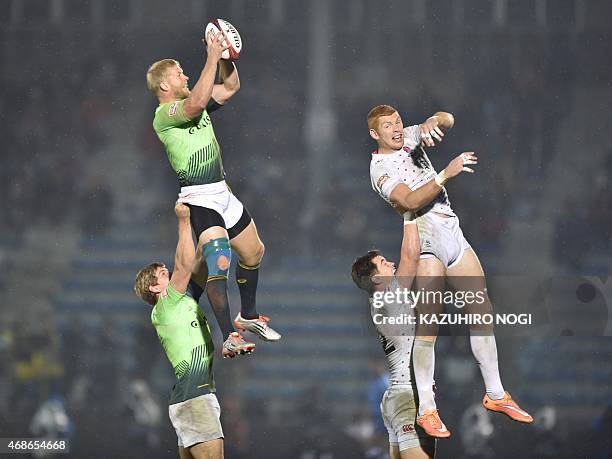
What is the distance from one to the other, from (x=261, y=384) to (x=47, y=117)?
364 centimetres

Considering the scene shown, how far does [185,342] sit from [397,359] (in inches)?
55.5

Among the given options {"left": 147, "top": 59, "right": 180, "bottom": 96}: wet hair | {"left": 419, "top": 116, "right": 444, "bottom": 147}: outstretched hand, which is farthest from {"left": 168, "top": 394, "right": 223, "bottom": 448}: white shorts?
{"left": 419, "top": 116, "right": 444, "bottom": 147}: outstretched hand

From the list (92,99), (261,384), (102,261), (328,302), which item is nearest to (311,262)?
(328,302)

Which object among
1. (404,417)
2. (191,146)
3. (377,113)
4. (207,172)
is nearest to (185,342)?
(207,172)

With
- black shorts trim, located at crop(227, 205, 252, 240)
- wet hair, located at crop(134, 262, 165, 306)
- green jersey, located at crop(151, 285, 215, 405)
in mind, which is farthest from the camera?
wet hair, located at crop(134, 262, 165, 306)

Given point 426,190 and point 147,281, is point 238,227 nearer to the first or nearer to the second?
point 147,281

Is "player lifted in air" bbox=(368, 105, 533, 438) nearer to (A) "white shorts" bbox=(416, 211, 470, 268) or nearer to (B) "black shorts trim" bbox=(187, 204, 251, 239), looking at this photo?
(A) "white shorts" bbox=(416, 211, 470, 268)

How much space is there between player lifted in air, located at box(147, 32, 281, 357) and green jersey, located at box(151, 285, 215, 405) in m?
0.41

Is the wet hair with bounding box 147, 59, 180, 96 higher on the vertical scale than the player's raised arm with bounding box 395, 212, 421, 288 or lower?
higher

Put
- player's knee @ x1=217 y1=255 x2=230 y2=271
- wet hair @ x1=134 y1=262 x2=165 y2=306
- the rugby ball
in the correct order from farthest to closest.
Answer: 1. wet hair @ x1=134 y1=262 x2=165 y2=306
2. player's knee @ x1=217 y1=255 x2=230 y2=271
3. the rugby ball

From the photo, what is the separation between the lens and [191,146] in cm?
671

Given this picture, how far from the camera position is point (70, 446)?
1080 cm

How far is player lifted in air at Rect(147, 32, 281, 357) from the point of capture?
6602 mm

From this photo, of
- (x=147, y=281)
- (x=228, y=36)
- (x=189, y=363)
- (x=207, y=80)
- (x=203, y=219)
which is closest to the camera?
(x=207, y=80)
